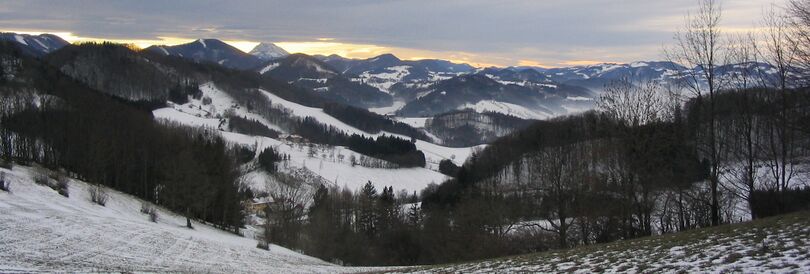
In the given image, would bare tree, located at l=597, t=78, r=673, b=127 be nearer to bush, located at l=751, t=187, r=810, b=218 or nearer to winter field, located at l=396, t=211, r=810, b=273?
bush, located at l=751, t=187, r=810, b=218

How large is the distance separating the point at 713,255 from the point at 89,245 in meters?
23.6

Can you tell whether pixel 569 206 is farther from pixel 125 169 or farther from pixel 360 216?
pixel 125 169

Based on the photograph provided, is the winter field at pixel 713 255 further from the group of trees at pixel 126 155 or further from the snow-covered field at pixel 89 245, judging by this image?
the group of trees at pixel 126 155

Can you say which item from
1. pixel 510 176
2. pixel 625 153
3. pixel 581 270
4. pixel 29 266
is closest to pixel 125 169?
pixel 29 266

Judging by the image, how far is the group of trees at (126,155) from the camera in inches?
2039

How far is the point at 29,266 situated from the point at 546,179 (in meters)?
35.4

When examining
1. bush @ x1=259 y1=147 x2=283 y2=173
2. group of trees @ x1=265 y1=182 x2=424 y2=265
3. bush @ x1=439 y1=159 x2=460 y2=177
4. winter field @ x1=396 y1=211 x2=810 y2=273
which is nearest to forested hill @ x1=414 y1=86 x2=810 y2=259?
winter field @ x1=396 y1=211 x2=810 y2=273

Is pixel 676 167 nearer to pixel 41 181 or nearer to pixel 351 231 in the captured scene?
pixel 351 231

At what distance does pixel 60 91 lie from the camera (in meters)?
104

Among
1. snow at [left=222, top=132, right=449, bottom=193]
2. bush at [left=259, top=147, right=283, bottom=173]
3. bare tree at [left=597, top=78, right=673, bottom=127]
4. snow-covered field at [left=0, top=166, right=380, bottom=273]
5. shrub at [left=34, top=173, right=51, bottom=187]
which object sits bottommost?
snow at [left=222, top=132, right=449, bottom=193]

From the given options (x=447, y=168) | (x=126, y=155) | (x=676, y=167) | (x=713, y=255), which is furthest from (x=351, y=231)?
(x=447, y=168)

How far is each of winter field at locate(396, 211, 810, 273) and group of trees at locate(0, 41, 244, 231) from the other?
40.0 meters

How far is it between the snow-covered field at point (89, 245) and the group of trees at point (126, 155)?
54.3 ft

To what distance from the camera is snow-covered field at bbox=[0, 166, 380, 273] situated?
59.6ft
